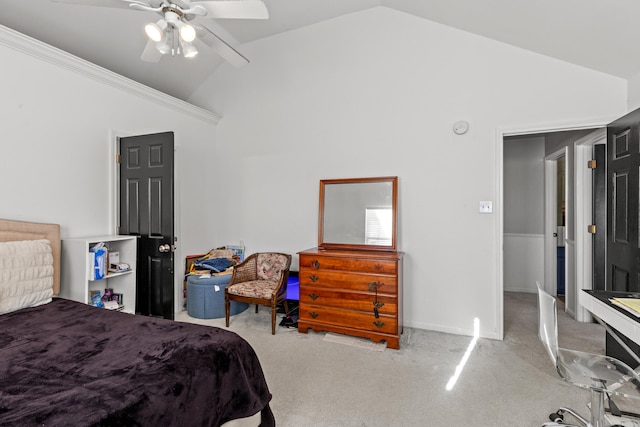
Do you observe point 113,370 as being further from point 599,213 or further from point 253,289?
point 599,213

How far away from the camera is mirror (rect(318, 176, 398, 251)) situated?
3352mm

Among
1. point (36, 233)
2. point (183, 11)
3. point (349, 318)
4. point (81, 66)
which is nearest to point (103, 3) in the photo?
point (183, 11)

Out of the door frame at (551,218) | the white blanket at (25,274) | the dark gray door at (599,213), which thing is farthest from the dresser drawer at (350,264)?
the door frame at (551,218)

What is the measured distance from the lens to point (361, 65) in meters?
3.59

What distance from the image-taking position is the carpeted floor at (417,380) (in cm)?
196

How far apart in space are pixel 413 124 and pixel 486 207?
3.68 ft

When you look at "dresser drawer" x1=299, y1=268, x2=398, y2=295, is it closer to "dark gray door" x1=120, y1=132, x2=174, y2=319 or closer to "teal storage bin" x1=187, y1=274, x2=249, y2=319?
"teal storage bin" x1=187, y1=274, x2=249, y2=319

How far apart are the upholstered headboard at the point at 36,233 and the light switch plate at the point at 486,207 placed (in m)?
3.75

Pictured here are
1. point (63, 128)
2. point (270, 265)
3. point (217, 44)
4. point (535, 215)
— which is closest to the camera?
point (217, 44)

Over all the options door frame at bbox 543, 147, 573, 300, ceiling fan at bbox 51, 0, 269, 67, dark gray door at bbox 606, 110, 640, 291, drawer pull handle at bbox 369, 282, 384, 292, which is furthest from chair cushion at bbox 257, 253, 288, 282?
door frame at bbox 543, 147, 573, 300

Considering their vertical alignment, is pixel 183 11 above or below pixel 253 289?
above

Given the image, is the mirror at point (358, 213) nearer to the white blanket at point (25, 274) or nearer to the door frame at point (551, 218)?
the white blanket at point (25, 274)

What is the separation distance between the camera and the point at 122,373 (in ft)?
4.07

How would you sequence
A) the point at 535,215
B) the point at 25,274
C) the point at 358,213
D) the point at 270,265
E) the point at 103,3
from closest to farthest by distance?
1. the point at 103,3
2. the point at 25,274
3. the point at 358,213
4. the point at 270,265
5. the point at 535,215
